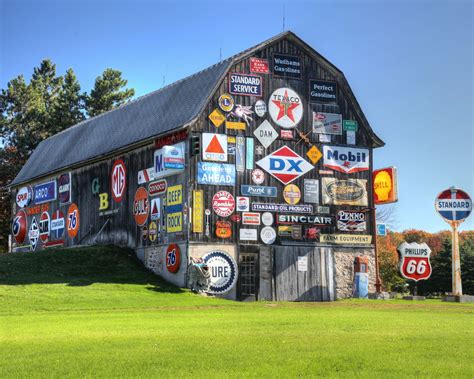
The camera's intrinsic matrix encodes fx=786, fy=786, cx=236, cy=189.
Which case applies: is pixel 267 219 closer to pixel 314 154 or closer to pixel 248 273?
pixel 248 273

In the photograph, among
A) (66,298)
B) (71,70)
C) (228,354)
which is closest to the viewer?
(228,354)

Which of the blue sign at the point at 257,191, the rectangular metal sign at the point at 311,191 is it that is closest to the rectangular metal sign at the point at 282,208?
the rectangular metal sign at the point at 311,191

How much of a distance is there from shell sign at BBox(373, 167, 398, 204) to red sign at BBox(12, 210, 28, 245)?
25405mm

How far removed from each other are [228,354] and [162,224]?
2558 centimetres

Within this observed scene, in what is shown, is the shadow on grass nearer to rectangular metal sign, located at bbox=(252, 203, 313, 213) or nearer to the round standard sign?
rectangular metal sign, located at bbox=(252, 203, 313, 213)

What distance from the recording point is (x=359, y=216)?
136ft

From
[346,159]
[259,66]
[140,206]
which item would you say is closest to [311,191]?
[346,159]

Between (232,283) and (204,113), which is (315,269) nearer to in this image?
(232,283)

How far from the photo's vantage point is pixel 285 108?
39844 mm

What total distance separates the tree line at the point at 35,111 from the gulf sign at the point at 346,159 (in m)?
34.1

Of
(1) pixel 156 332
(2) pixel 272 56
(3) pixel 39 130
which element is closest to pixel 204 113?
(2) pixel 272 56

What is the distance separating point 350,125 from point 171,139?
9.73m

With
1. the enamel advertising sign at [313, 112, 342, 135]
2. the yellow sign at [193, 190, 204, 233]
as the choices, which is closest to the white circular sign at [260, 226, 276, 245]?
the yellow sign at [193, 190, 204, 233]

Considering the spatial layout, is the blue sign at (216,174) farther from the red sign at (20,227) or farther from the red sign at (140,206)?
the red sign at (20,227)
